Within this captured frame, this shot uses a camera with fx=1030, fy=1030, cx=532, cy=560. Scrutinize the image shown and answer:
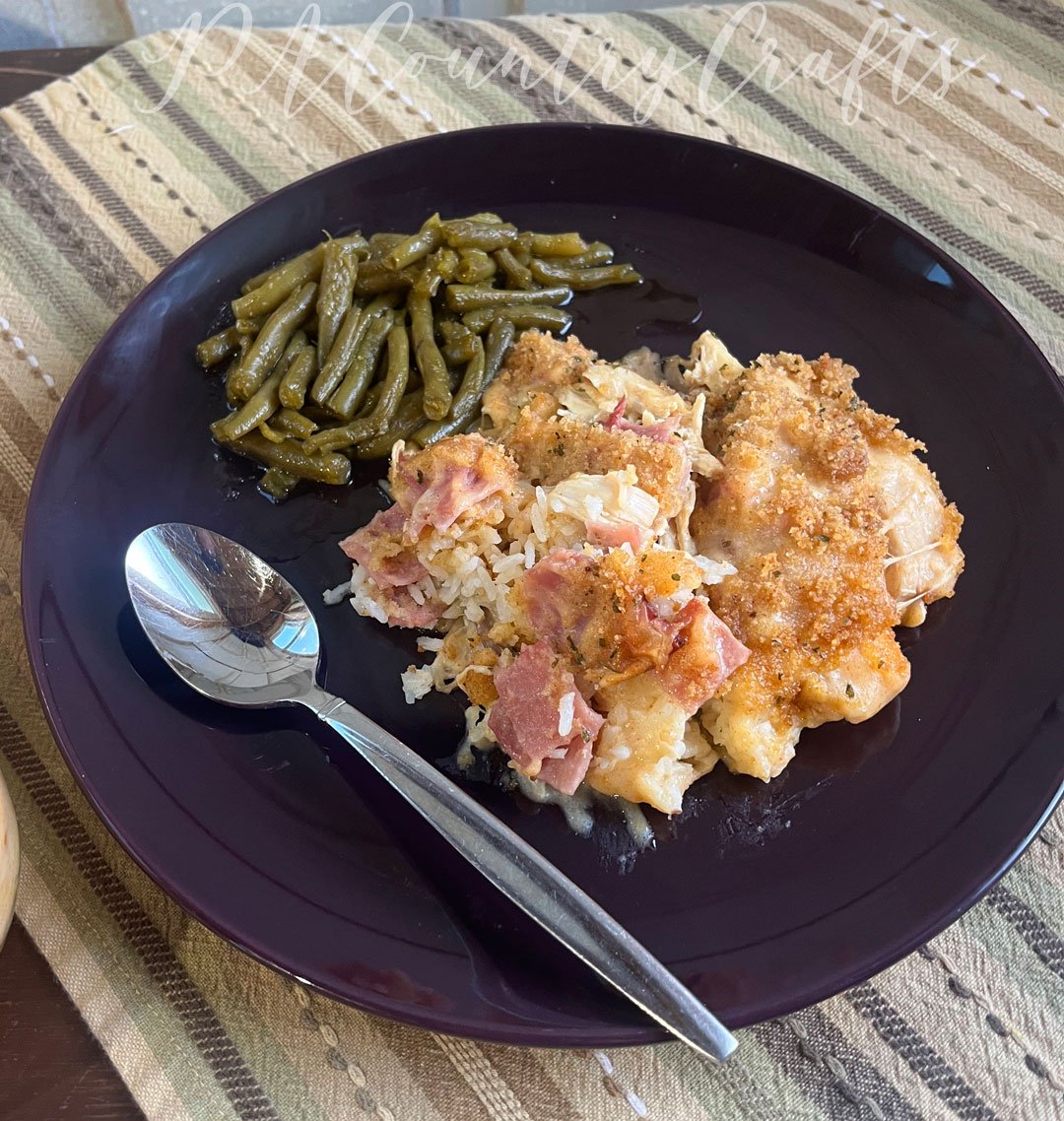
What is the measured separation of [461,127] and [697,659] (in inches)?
108

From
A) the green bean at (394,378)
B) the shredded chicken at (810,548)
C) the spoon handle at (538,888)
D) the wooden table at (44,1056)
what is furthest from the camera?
the green bean at (394,378)

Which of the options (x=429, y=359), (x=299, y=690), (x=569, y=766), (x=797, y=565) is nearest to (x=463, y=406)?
(x=429, y=359)

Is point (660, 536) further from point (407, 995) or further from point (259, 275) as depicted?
point (259, 275)

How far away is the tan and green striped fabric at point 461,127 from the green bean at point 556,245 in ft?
3.43

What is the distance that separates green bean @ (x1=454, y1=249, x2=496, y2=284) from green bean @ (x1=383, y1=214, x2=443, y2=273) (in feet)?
0.33

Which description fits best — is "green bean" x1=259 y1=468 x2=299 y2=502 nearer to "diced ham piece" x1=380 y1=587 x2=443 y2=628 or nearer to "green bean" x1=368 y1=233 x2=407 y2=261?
"diced ham piece" x1=380 y1=587 x2=443 y2=628

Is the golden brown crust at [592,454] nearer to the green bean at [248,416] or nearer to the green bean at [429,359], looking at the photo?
the green bean at [429,359]

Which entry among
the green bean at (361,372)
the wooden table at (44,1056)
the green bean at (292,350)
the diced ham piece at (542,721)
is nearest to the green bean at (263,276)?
the green bean at (292,350)

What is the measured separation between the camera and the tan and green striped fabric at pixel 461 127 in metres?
2.33

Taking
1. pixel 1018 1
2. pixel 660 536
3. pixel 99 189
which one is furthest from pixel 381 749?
pixel 1018 1

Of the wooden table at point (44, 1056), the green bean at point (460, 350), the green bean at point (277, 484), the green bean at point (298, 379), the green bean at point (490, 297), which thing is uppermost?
the green bean at point (490, 297)

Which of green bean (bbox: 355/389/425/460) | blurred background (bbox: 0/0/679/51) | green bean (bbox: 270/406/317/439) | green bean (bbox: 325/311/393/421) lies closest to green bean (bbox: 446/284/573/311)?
green bean (bbox: 325/311/393/421)

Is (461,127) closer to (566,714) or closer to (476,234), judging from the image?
(476,234)

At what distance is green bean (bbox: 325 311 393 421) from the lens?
3229 millimetres
